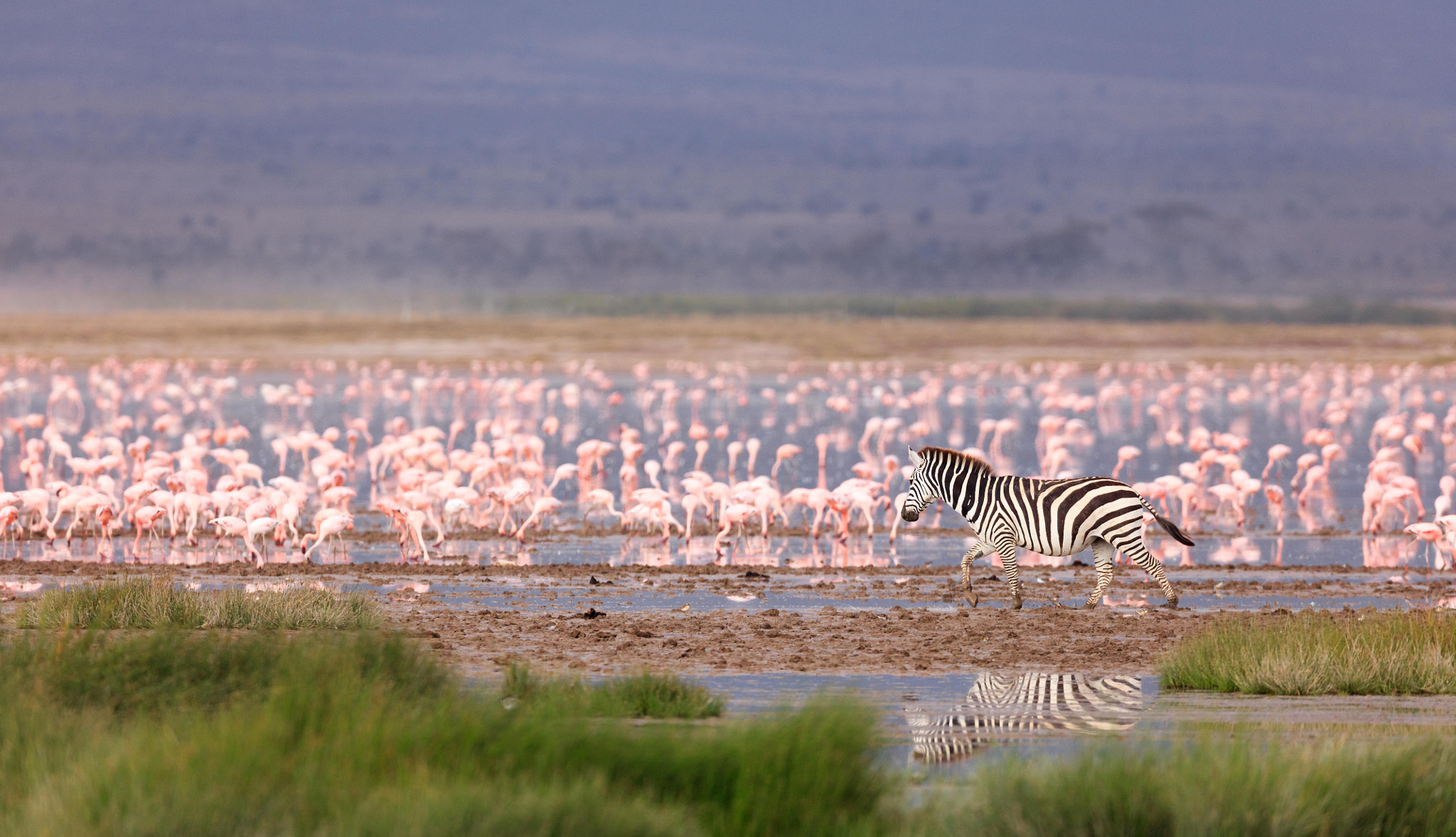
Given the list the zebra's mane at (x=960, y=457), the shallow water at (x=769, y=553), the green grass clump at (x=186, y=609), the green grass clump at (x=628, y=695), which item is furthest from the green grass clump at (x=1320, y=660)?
the shallow water at (x=769, y=553)

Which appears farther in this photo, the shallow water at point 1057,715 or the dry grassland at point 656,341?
the dry grassland at point 656,341

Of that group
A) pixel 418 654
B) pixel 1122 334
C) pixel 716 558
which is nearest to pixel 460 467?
pixel 716 558

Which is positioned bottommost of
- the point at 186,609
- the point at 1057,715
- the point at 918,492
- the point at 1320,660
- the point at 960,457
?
the point at 1057,715

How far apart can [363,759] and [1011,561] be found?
9.66 m

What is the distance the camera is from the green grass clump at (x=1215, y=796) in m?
6.55

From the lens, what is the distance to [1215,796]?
6.61 meters

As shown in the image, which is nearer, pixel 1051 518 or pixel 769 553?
pixel 1051 518

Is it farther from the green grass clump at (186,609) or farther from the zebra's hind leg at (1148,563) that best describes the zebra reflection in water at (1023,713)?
the green grass clump at (186,609)

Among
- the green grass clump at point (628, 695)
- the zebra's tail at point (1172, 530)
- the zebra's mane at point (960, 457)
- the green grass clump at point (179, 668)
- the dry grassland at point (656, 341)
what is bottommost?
the green grass clump at point (628, 695)

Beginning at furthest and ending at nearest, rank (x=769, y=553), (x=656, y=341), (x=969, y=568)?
(x=656, y=341), (x=769, y=553), (x=969, y=568)

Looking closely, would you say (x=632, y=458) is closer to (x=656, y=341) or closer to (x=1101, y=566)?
(x=1101, y=566)

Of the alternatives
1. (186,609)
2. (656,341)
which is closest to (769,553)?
(186,609)

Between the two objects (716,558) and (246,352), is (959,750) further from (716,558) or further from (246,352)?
(246,352)

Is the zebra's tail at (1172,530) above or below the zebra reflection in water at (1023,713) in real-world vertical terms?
above
